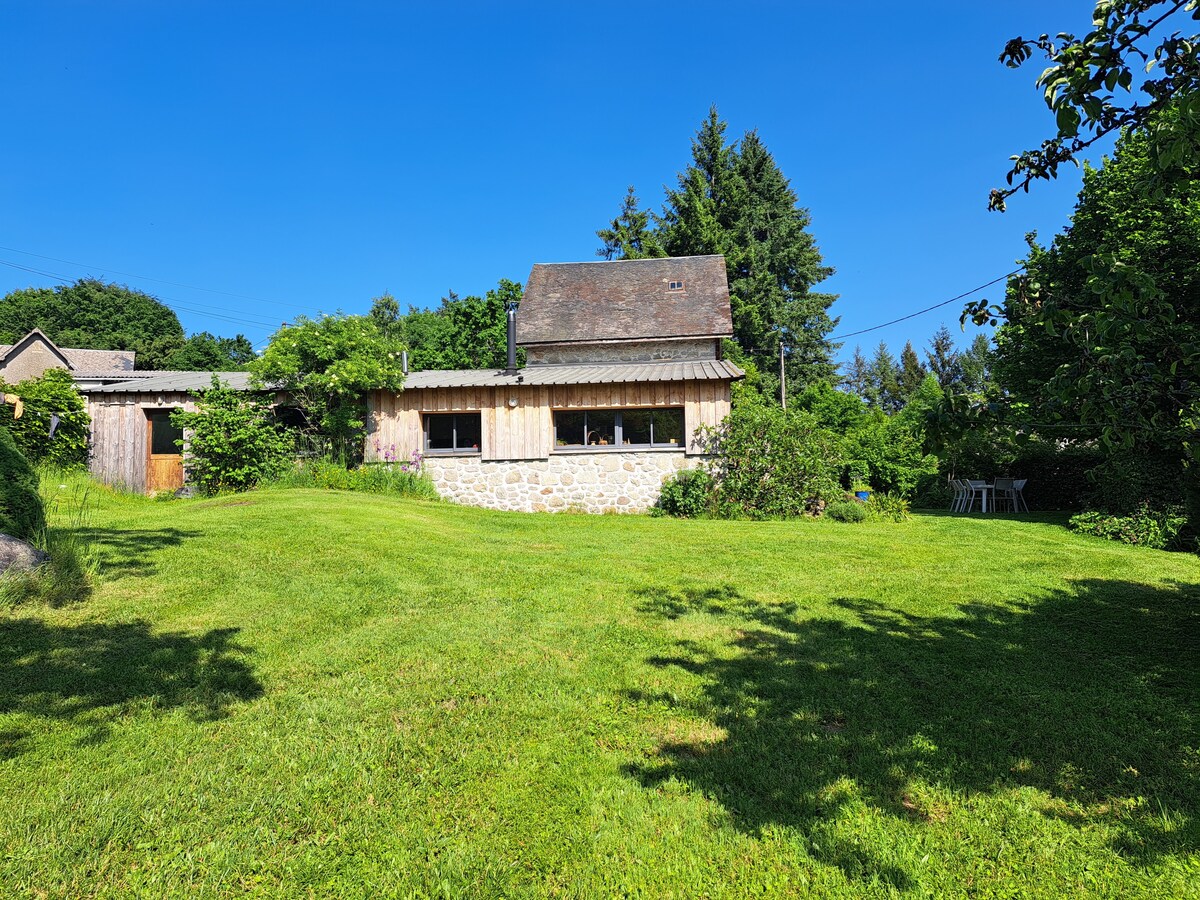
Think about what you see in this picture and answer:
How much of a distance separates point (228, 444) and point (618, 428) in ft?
29.0

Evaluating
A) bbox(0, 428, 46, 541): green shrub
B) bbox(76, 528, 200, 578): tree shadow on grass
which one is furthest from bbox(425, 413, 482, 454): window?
bbox(0, 428, 46, 541): green shrub

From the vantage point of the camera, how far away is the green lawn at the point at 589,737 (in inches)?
90.0

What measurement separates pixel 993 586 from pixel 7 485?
9.57 m

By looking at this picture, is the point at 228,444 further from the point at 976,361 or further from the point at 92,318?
the point at 976,361

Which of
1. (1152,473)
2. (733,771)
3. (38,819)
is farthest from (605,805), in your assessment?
(1152,473)

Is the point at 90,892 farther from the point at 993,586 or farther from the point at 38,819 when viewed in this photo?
the point at 993,586

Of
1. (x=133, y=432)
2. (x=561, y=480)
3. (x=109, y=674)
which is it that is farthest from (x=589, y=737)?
(x=133, y=432)

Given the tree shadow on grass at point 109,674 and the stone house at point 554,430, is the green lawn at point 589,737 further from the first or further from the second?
the stone house at point 554,430

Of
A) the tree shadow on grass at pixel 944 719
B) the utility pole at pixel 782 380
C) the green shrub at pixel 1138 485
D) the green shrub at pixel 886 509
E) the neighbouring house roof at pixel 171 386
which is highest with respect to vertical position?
the utility pole at pixel 782 380

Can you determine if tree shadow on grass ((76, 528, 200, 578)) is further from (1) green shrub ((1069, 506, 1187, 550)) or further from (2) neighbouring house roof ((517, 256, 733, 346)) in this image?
(2) neighbouring house roof ((517, 256, 733, 346))

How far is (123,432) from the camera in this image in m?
15.3

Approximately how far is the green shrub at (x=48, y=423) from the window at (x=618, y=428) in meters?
11.4

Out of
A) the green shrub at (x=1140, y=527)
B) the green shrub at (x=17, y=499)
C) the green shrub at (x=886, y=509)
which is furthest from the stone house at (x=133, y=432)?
the green shrub at (x=1140, y=527)

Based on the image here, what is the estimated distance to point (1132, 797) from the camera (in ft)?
8.79
